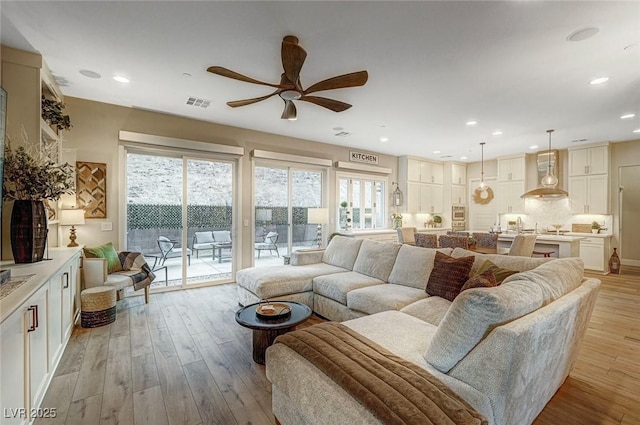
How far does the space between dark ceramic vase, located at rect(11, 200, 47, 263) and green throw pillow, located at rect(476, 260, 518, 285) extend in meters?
4.13

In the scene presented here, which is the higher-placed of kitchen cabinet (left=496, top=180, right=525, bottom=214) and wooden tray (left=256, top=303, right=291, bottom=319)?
kitchen cabinet (left=496, top=180, right=525, bottom=214)

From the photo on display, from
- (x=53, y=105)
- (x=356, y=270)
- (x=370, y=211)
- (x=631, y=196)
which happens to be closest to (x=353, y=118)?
(x=356, y=270)

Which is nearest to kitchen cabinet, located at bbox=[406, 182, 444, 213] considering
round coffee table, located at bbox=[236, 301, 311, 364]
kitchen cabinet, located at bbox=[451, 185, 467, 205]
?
kitchen cabinet, located at bbox=[451, 185, 467, 205]

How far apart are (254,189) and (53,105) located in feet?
10.0

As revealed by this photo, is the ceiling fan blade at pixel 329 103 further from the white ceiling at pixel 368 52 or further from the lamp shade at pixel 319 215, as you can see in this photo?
the lamp shade at pixel 319 215

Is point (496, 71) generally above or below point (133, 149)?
above

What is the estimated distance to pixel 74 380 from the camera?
2379 mm

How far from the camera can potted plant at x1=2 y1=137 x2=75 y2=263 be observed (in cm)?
259

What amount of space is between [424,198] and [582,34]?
593cm

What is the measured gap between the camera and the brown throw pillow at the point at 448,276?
9.30ft

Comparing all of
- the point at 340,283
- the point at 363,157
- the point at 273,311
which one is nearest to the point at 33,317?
the point at 273,311

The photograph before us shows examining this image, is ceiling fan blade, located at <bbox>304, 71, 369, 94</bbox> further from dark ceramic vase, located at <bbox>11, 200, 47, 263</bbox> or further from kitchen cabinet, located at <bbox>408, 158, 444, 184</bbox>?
kitchen cabinet, located at <bbox>408, 158, 444, 184</bbox>

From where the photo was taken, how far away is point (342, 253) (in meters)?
4.49

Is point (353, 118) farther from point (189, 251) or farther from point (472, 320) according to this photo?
point (472, 320)
